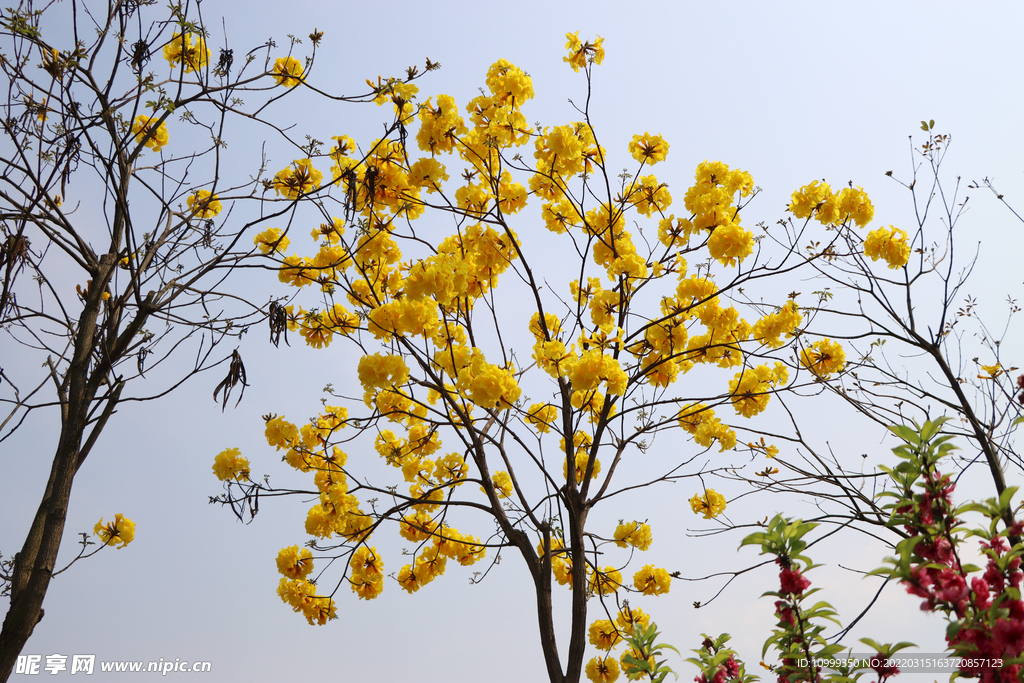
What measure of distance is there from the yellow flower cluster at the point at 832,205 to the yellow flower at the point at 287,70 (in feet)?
9.15

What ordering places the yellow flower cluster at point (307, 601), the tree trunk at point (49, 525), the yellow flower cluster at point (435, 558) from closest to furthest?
the tree trunk at point (49, 525), the yellow flower cluster at point (307, 601), the yellow flower cluster at point (435, 558)

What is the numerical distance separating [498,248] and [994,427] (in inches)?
111

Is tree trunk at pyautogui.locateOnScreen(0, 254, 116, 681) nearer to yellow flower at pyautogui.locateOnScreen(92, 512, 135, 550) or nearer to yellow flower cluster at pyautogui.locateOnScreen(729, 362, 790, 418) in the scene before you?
yellow flower at pyautogui.locateOnScreen(92, 512, 135, 550)

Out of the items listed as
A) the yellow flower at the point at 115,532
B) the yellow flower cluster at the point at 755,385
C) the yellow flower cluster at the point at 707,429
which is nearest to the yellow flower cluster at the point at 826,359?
the yellow flower cluster at the point at 755,385

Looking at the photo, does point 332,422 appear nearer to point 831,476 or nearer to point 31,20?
point 31,20

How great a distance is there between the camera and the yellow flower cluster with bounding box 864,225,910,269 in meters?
3.58

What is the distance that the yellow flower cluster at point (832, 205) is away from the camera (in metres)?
3.66

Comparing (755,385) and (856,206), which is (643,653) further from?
(856,206)

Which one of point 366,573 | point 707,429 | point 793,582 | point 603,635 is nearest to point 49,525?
point 366,573

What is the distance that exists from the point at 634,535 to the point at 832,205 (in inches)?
89.2

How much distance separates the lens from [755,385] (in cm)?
361

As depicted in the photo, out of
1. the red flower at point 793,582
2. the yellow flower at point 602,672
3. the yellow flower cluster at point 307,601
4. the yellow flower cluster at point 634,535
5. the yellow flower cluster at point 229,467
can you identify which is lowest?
the yellow flower at point 602,672

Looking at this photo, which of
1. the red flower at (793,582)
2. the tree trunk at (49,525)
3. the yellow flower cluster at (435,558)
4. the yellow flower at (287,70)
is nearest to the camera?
the red flower at (793,582)

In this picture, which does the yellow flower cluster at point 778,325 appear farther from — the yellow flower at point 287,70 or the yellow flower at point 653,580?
the yellow flower at point 287,70
